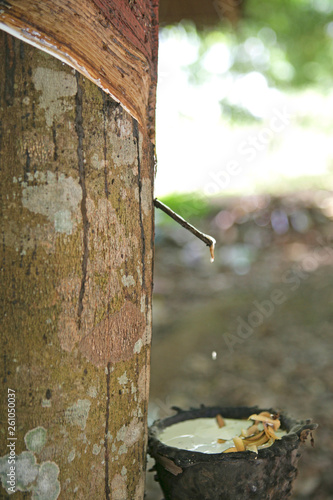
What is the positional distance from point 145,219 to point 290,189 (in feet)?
17.0

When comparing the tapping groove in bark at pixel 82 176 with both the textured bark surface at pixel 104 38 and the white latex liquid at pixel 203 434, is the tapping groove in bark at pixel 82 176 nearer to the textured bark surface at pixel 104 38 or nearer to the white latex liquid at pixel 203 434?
the textured bark surface at pixel 104 38

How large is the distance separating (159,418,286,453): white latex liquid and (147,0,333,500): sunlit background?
112 centimetres

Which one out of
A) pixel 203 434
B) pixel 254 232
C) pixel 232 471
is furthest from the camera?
pixel 254 232

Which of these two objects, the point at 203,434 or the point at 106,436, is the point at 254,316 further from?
the point at 106,436

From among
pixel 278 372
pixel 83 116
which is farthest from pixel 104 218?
pixel 278 372

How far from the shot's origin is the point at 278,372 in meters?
3.21

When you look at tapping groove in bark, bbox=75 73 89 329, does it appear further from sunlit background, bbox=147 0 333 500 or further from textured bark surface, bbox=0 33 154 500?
sunlit background, bbox=147 0 333 500

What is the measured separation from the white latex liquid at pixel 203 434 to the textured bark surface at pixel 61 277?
9.6 inches

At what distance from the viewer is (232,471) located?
1.02 m

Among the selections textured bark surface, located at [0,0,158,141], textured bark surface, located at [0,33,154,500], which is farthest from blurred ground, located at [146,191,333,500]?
textured bark surface, located at [0,0,158,141]

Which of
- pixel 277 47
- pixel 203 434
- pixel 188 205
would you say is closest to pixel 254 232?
pixel 188 205

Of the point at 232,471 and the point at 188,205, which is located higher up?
the point at 188,205

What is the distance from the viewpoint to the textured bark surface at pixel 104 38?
0.85m

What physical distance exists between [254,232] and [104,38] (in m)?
4.62
